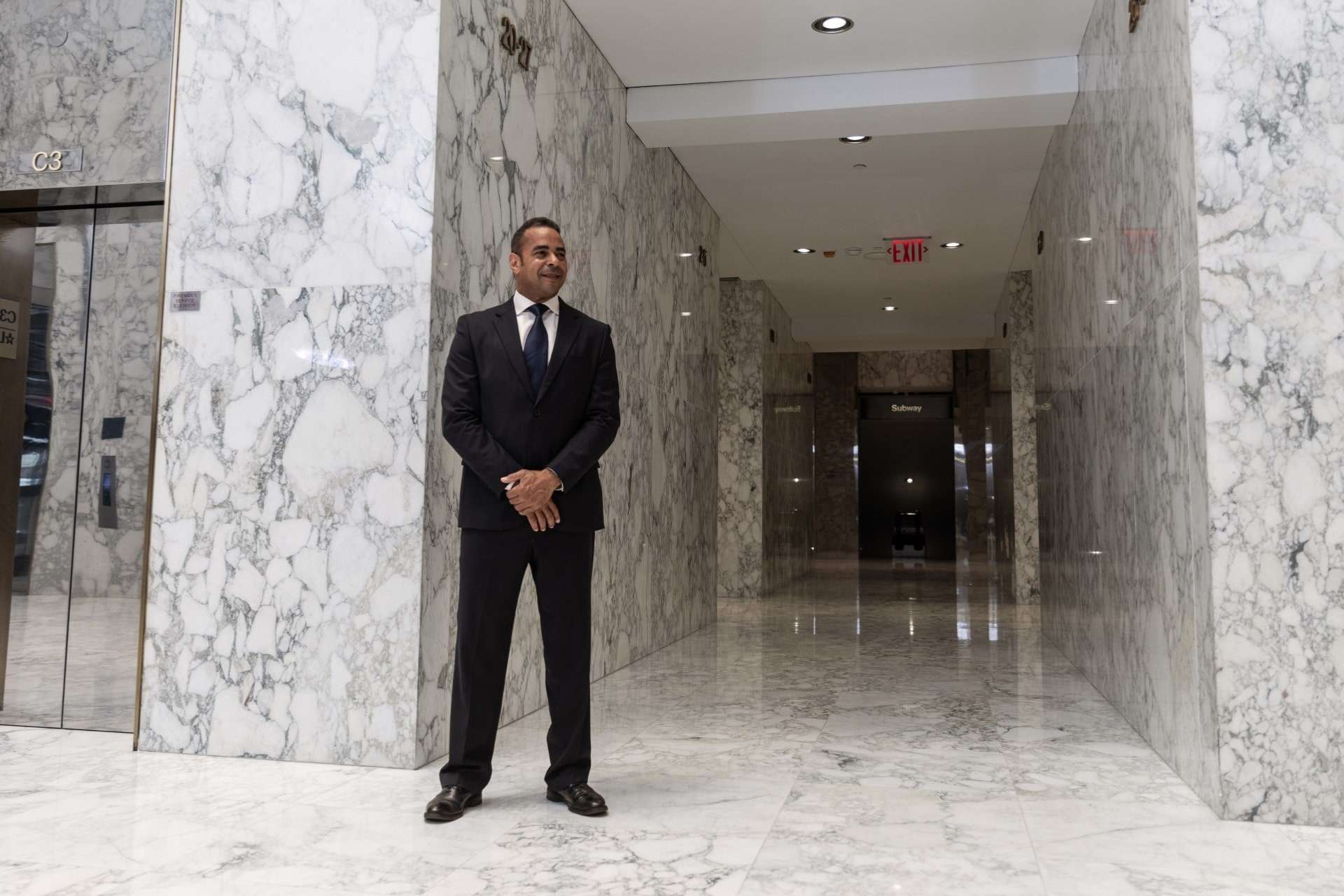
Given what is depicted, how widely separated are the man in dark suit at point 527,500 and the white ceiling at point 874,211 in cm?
495

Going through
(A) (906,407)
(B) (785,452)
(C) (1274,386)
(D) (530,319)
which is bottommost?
(C) (1274,386)

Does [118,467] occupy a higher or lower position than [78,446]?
lower

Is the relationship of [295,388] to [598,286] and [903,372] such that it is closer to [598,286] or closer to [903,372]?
[598,286]

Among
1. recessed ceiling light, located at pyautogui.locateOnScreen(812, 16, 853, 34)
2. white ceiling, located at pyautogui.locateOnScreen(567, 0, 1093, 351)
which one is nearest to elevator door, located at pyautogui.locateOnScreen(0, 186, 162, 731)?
white ceiling, located at pyautogui.locateOnScreen(567, 0, 1093, 351)

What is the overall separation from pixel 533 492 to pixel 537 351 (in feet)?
1.87

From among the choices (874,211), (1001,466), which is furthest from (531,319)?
(1001,466)

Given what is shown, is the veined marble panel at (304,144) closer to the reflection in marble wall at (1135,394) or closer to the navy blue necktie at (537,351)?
the navy blue necktie at (537,351)

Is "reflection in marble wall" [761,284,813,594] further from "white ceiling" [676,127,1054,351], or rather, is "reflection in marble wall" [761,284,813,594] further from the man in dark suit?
the man in dark suit

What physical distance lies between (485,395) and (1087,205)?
14.2 ft

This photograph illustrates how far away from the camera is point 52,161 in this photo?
5.03 metres

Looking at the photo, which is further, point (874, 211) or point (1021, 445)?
point (1021, 445)

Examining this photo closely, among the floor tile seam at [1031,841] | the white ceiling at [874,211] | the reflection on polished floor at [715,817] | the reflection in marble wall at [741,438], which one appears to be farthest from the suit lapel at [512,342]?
the reflection in marble wall at [741,438]

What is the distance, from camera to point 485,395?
12.1 feet

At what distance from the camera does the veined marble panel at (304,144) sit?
14.6 ft
